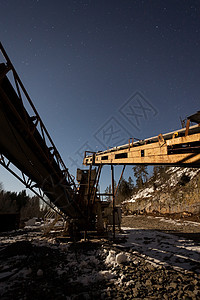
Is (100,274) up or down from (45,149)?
down

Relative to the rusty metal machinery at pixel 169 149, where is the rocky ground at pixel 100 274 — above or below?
below

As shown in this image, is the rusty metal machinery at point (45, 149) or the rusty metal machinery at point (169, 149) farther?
the rusty metal machinery at point (169, 149)

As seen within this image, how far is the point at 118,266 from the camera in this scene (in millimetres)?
4816

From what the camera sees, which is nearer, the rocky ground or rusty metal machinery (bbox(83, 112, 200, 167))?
the rocky ground

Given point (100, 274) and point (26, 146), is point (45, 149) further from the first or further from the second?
point (100, 274)

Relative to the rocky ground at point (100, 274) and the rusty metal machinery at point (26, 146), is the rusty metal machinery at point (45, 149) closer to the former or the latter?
the rusty metal machinery at point (26, 146)

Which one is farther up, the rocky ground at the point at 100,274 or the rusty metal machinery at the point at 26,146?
the rusty metal machinery at the point at 26,146

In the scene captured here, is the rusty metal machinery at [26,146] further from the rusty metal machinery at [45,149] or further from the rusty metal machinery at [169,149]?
the rusty metal machinery at [169,149]

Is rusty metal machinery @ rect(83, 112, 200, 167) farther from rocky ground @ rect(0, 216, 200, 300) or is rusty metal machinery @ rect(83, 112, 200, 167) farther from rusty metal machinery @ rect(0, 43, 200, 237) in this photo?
rocky ground @ rect(0, 216, 200, 300)

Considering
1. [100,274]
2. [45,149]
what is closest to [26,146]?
[45,149]

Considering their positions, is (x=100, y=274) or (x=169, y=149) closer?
(x=100, y=274)

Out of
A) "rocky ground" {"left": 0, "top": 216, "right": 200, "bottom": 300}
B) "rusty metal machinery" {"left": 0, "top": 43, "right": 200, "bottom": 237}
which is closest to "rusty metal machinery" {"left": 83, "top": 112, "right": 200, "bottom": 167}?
"rusty metal machinery" {"left": 0, "top": 43, "right": 200, "bottom": 237}

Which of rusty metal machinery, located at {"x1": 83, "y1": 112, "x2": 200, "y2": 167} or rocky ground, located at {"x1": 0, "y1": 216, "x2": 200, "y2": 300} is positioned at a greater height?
rusty metal machinery, located at {"x1": 83, "y1": 112, "x2": 200, "y2": 167}

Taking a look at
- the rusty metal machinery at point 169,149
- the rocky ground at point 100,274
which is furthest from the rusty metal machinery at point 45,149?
the rocky ground at point 100,274
